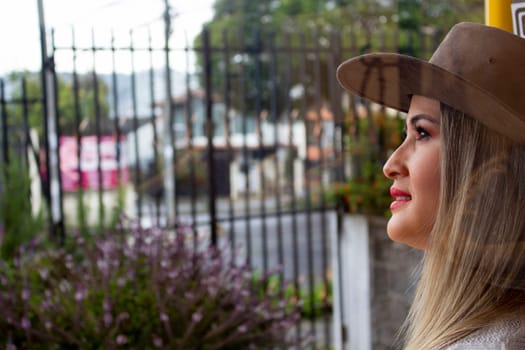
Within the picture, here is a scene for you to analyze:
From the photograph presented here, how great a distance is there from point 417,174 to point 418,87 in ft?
0.52

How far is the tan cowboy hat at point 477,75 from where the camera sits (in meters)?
1.17

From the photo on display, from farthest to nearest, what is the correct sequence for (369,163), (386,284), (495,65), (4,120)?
(369,163), (4,120), (386,284), (495,65)

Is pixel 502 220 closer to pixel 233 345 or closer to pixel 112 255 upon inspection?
pixel 233 345

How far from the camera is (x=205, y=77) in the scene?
4.91 meters

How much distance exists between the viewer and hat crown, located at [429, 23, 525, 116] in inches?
47.6

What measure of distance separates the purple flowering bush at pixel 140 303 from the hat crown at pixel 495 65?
7.08ft

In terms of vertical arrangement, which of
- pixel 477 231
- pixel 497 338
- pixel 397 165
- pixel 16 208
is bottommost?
pixel 16 208

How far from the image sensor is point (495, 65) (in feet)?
4.00

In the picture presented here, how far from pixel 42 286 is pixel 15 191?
138 centimetres

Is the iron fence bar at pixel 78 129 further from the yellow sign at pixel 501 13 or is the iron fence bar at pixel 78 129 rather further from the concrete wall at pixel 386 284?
the yellow sign at pixel 501 13

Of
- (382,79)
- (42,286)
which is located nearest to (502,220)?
(382,79)

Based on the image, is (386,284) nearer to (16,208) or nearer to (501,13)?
(16,208)

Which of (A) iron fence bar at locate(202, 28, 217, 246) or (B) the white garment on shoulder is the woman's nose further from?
(A) iron fence bar at locate(202, 28, 217, 246)

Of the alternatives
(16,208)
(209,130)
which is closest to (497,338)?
(209,130)
